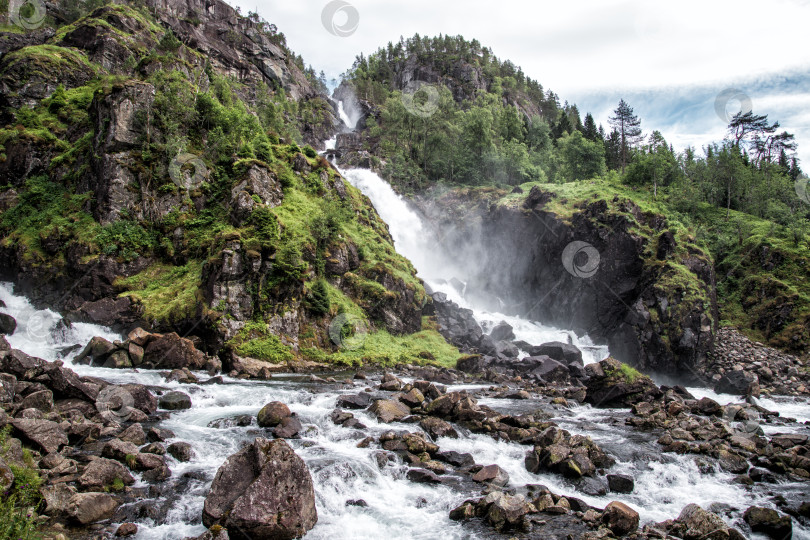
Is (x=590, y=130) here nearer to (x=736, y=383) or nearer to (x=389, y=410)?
(x=736, y=383)

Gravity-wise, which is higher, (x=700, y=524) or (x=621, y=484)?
(x=700, y=524)

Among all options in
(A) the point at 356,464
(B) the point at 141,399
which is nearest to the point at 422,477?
(A) the point at 356,464

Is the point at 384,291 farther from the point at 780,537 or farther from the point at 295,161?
the point at 780,537

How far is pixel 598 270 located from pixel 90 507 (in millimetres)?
41079

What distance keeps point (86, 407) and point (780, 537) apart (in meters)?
17.9

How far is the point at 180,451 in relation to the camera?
10695mm

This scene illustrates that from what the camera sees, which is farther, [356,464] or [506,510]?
[356,464]

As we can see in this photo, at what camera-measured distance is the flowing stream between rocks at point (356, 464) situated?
8703 millimetres

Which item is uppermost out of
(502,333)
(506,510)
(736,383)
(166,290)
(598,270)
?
(598,270)

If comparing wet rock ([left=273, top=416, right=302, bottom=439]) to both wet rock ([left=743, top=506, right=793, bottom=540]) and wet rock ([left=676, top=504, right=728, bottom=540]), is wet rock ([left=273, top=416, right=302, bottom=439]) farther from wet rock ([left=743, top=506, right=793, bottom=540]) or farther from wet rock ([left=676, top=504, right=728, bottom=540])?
wet rock ([left=743, top=506, right=793, bottom=540])

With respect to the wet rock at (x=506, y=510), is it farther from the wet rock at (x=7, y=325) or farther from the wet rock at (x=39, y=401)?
the wet rock at (x=7, y=325)

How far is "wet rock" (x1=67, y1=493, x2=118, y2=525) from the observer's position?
7.64 m

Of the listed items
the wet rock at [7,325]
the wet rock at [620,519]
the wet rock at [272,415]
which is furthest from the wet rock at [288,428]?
the wet rock at [7,325]

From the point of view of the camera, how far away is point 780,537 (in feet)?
29.7
